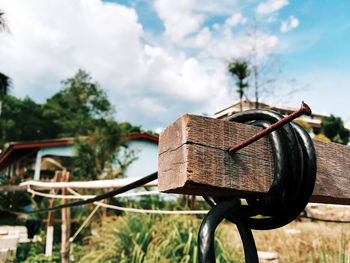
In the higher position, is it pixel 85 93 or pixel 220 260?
pixel 85 93

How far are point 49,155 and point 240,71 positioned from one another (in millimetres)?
10720

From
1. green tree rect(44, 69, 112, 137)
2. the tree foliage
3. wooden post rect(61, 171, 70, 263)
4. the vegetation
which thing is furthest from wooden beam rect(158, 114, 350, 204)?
green tree rect(44, 69, 112, 137)

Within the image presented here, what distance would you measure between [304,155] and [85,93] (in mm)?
36830

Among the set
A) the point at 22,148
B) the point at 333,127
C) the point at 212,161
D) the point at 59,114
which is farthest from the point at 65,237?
the point at 59,114

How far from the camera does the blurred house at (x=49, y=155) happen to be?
14.0 meters

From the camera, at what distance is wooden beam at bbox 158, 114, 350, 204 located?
0.51 meters

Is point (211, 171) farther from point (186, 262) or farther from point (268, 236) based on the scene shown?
point (268, 236)

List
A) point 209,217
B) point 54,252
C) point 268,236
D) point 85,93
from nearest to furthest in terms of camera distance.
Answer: point 209,217
point 268,236
point 54,252
point 85,93

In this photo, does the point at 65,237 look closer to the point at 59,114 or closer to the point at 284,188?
the point at 284,188

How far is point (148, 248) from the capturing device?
3.65 m

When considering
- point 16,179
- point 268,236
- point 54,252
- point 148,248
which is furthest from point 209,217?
point 16,179

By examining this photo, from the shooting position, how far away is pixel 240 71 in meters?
16.2

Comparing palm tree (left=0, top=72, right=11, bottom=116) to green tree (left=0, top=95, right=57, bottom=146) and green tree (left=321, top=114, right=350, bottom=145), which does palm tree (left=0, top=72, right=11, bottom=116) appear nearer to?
green tree (left=0, top=95, right=57, bottom=146)

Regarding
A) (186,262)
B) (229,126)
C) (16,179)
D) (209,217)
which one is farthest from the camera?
(16,179)
